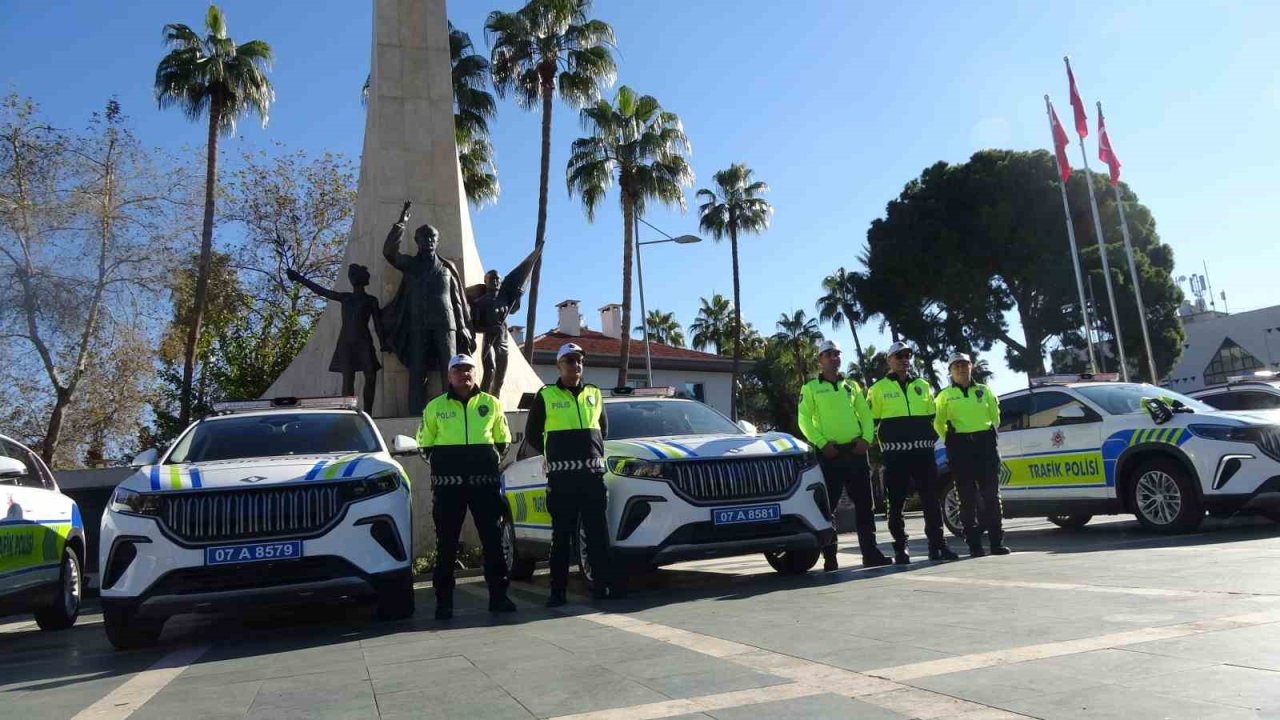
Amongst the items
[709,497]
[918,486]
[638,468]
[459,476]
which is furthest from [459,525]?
[918,486]

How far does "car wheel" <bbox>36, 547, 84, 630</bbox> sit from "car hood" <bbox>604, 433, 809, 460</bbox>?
481cm

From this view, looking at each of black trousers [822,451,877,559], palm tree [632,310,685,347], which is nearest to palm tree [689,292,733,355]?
palm tree [632,310,685,347]

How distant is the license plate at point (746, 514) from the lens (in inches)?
293

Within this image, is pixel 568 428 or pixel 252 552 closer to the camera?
pixel 252 552

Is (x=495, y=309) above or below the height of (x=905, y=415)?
above

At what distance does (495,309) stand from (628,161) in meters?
18.5

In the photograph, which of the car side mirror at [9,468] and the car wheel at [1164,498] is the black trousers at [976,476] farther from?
the car side mirror at [9,468]

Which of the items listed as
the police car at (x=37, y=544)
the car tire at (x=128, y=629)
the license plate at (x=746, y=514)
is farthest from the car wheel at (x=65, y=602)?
the license plate at (x=746, y=514)

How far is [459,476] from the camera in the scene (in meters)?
7.31

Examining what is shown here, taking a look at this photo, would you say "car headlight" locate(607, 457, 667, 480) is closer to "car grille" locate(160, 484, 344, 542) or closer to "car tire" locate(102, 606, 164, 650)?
"car grille" locate(160, 484, 344, 542)

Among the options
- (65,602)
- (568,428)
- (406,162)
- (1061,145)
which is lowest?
(65,602)

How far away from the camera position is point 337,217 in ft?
112

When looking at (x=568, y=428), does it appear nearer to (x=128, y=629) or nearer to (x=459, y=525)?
(x=459, y=525)

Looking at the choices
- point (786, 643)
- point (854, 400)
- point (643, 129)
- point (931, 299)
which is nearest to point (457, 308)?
point (854, 400)
